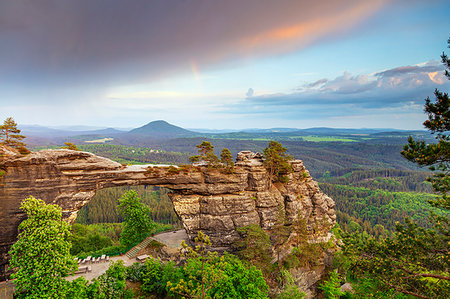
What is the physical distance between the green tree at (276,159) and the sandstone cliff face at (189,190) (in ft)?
4.46

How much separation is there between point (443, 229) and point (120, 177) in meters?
30.3

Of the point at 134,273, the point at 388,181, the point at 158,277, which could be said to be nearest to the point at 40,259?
the point at 134,273

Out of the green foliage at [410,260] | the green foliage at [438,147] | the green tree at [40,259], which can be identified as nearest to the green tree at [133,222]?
the green tree at [40,259]

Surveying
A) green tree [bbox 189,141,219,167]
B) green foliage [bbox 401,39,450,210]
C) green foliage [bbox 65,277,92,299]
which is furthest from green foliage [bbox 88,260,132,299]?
green foliage [bbox 401,39,450,210]

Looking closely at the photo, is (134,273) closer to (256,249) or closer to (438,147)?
(256,249)

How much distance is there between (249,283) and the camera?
18.1 m

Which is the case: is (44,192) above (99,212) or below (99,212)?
above

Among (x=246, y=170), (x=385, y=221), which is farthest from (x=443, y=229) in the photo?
(x=385, y=221)

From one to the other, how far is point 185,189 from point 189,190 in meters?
0.60

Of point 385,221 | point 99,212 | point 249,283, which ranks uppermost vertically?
point 249,283

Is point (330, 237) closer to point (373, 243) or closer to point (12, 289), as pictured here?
point (373, 243)

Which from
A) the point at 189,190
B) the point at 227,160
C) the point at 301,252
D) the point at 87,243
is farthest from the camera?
the point at 87,243

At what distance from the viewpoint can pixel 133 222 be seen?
3103 cm

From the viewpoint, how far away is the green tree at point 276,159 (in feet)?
95.8
